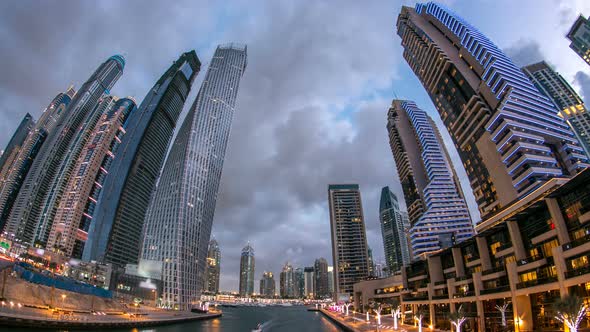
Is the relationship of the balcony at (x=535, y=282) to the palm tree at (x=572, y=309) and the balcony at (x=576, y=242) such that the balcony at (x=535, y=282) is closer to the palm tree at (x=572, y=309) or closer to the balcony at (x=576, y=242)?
the balcony at (x=576, y=242)

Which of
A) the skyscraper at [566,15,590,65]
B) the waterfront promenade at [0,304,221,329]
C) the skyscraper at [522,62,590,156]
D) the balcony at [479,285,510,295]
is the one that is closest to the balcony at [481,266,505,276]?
the balcony at [479,285,510,295]

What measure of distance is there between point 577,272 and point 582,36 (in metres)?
187

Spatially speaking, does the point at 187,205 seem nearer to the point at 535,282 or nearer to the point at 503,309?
the point at 503,309

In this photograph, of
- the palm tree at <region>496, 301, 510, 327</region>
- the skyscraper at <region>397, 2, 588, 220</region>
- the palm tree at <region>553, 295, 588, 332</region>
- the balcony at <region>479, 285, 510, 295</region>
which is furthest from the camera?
the skyscraper at <region>397, 2, 588, 220</region>

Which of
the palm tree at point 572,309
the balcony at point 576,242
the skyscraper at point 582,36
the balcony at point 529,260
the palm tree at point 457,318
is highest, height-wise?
the skyscraper at point 582,36

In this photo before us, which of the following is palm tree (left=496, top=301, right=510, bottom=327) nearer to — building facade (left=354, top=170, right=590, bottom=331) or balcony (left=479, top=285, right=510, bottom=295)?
building facade (left=354, top=170, right=590, bottom=331)

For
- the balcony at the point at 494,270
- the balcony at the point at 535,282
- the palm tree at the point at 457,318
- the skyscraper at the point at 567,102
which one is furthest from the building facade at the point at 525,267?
the skyscraper at the point at 567,102

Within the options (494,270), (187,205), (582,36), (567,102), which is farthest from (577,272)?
(567,102)

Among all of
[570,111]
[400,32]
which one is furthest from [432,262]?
[570,111]

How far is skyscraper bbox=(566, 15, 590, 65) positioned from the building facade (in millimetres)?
131655

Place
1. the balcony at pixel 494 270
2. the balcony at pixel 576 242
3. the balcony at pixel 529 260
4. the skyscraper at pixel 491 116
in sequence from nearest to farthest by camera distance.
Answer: the balcony at pixel 576 242 → the balcony at pixel 529 260 → the balcony at pixel 494 270 → the skyscraper at pixel 491 116

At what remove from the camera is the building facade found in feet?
140

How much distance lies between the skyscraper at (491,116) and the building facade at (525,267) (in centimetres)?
1712

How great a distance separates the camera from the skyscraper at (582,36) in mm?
166075
